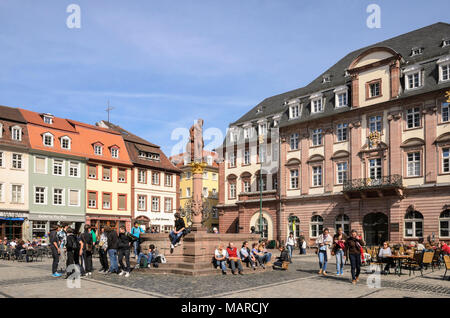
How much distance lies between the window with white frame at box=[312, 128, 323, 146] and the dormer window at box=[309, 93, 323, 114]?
1.90 m

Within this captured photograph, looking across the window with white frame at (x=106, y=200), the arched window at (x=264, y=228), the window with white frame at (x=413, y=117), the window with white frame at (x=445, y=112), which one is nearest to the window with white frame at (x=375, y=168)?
the window with white frame at (x=413, y=117)

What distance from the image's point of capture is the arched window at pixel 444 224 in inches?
1323

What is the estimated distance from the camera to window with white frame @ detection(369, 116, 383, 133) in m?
38.2

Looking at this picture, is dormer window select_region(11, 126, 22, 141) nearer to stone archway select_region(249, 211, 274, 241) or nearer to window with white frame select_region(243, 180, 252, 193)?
window with white frame select_region(243, 180, 252, 193)

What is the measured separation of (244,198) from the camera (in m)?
48.8

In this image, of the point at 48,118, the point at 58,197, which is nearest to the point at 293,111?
the point at 58,197

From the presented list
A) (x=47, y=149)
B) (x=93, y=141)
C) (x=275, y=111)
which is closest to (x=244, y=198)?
(x=275, y=111)

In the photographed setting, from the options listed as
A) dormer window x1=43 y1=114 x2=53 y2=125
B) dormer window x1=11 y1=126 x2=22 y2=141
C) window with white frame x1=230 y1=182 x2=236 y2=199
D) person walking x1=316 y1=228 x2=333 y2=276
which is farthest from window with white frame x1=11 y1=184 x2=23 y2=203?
person walking x1=316 y1=228 x2=333 y2=276

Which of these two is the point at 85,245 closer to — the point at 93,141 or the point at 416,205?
the point at 416,205

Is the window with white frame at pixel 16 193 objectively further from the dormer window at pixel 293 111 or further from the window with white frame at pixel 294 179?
the dormer window at pixel 293 111

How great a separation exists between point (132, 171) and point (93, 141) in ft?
17.6

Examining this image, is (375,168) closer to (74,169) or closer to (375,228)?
(375,228)

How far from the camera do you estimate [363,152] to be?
3900cm

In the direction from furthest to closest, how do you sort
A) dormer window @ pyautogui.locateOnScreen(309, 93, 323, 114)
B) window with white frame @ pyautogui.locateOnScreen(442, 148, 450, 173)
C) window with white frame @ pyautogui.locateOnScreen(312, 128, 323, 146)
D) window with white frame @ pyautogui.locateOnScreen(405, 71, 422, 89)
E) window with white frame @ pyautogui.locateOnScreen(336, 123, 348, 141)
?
dormer window @ pyautogui.locateOnScreen(309, 93, 323, 114) → window with white frame @ pyautogui.locateOnScreen(312, 128, 323, 146) → window with white frame @ pyautogui.locateOnScreen(336, 123, 348, 141) → window with white frame @ pyautogui.locateOnScreen(405, 71, 422, 89) → window with white frame @ pyautogui.locateOnScreen(442, 148, 450, 173)
